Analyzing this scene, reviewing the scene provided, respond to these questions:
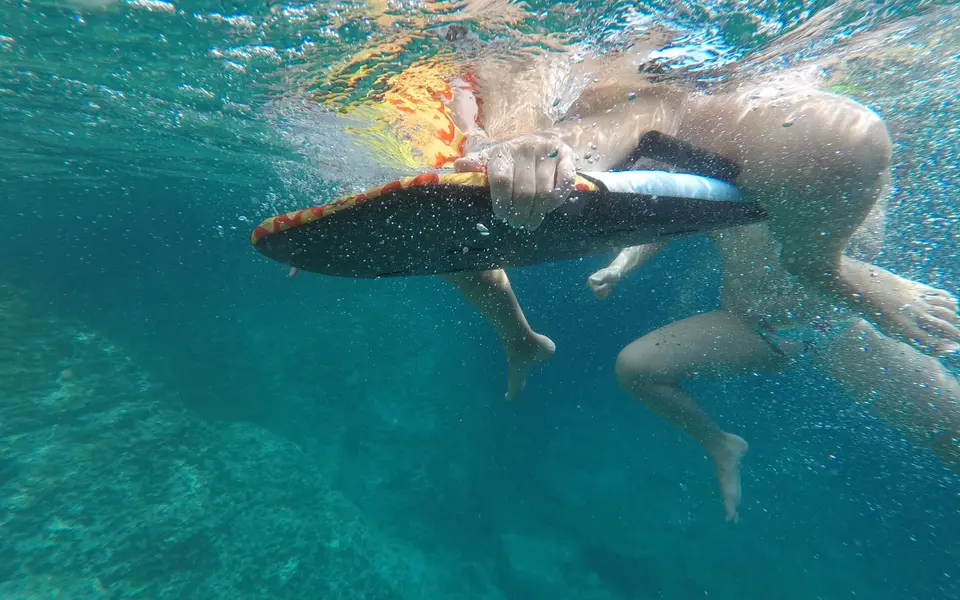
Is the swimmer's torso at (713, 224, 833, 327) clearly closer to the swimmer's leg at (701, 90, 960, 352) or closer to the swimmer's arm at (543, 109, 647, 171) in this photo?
the swimmer's leg at (701, 90, 960, 352)

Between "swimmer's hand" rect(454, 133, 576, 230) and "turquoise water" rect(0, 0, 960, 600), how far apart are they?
126 inches

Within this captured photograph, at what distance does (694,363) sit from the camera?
5.23 m

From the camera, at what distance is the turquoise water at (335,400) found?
5.22m

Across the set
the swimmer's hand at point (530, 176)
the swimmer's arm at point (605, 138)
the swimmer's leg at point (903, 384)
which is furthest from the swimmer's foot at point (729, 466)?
the swimmer's hand at point (530, 176)

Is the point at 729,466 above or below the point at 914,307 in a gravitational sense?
below

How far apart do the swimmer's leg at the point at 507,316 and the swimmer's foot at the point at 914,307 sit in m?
3.00

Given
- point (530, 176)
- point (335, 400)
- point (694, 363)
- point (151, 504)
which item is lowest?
point (335, 400)

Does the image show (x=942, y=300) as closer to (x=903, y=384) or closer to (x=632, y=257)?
(x=903, y=384)

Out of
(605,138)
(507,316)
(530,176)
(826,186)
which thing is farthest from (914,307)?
(530,176)

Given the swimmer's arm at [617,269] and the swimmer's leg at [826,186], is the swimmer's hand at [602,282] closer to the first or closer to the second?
the swimmer's arm at [617,269]

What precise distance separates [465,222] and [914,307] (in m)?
3.82

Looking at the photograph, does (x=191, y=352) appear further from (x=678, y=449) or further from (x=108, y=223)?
(x=108, y=223)

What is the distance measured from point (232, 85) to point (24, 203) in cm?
3224

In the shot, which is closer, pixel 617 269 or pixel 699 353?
pixel 699 353
